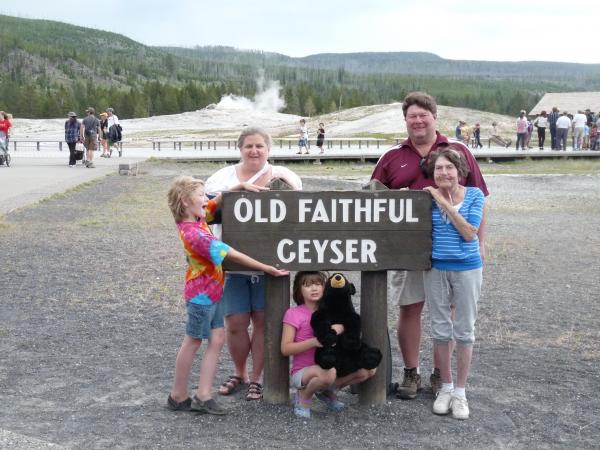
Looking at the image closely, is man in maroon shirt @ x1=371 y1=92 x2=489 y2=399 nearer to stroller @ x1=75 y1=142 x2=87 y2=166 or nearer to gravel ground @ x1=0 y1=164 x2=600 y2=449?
gravel ground @ x1=0 y1=164 x2=600 y2=449

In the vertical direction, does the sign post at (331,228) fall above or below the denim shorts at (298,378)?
above

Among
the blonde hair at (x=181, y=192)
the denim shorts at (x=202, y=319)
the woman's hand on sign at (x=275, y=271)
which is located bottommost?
the denim shorts at (x=202, y=319)

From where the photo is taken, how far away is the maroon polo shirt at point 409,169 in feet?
15.0

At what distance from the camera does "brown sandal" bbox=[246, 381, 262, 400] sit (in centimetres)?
469

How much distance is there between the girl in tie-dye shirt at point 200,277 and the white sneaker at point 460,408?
1073 mm

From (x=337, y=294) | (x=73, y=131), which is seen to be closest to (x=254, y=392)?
(x=337, y=294)

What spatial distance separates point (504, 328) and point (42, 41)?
169405 mm

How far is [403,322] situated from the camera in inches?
188

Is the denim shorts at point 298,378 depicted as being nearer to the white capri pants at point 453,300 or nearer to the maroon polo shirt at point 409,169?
the white capri pants at point 453,300

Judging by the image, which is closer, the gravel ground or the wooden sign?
the gravel ground

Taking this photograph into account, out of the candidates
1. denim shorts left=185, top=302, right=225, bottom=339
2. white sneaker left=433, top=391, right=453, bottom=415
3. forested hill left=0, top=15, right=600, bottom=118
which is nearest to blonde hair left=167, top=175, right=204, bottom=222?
denim shorts left=185, top=302, right=225, bottom=339

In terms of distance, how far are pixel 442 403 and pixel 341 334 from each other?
65cm

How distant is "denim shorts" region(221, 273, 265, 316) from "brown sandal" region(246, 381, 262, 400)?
40 centimetres

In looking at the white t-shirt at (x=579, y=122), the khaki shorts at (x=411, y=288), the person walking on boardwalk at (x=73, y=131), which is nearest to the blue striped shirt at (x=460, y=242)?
the khaki shorts at (x=411, y=288)
